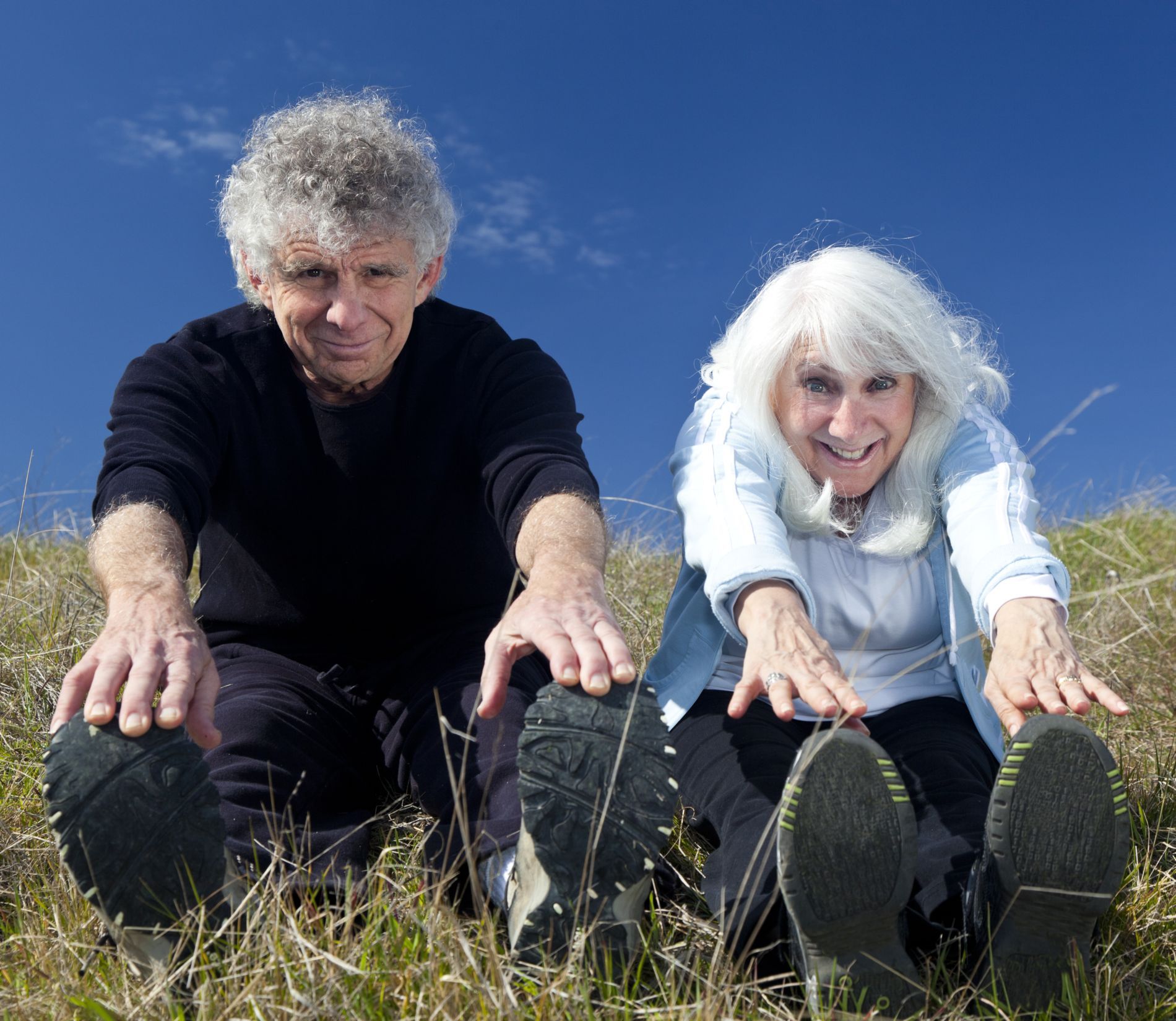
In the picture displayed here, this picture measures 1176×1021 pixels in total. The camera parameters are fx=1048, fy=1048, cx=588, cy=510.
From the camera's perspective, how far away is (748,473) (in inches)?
109

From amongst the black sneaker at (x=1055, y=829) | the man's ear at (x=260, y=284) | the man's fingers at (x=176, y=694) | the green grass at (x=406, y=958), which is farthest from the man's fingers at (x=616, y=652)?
the man's ear at (x=260, y=284)

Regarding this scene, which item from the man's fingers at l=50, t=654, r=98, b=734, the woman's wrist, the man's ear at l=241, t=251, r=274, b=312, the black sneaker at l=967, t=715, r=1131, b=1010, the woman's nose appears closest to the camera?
the black sneaker at l=967, t=715, r=1131, b=1010

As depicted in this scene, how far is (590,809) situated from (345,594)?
5.28 ft

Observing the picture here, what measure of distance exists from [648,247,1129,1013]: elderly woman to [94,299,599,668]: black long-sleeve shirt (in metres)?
0.68

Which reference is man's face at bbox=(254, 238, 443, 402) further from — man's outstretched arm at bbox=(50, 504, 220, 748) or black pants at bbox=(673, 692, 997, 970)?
black pants at bbox=(673, 692, 997, 970)

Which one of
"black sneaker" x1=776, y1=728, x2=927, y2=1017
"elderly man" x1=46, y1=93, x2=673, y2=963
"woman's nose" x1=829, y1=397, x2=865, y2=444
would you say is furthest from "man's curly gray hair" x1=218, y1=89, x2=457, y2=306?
"black sneaker" x1=776, y1=728, x2=927, y2=1017

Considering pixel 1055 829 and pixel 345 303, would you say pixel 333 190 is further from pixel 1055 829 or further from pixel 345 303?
pixel 1055 829

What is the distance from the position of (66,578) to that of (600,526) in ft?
11.3

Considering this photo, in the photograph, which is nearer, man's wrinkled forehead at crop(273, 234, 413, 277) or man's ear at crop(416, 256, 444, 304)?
man's wrinkled forehead at crop(273, 234, 413, 277)

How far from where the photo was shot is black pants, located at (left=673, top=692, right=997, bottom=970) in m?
2.17

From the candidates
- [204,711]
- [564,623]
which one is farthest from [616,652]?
[204,711]

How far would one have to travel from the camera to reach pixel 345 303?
306cm

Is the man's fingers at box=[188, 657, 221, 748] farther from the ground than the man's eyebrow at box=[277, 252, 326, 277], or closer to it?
closer to it

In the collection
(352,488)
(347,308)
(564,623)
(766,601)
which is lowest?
(564,623)
